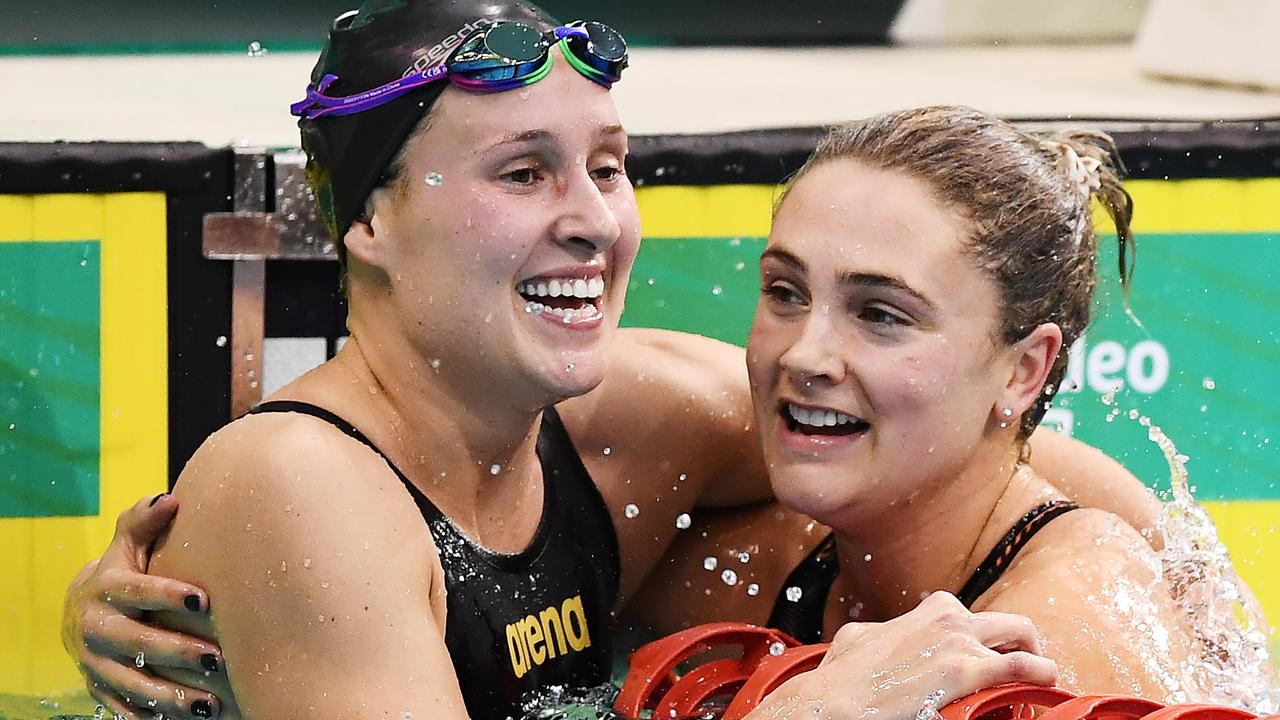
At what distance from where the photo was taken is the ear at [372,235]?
196 cm

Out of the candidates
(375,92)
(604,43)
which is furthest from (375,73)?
(604,43)

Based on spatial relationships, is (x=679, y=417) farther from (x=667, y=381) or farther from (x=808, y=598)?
(x=808, y=598)

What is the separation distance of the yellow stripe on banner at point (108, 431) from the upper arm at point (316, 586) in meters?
1.12

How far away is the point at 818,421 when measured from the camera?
2074 mm

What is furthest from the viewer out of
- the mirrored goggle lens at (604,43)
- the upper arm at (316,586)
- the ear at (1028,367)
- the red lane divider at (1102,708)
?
the ear at (1028,367)

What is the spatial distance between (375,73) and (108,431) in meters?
1.24

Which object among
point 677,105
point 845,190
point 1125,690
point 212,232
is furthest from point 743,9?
point 1125,690

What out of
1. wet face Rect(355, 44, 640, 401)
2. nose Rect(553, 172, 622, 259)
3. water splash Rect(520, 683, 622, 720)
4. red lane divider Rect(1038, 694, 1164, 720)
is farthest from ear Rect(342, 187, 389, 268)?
red lane divider Rect(1038, 694, 1164, 720)

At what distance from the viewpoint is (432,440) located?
2.02 m

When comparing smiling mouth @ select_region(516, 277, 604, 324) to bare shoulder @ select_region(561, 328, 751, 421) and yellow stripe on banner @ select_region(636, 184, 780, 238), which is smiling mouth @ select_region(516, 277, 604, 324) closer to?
bare shoulder @ select_region(561, 328, 751, 421)

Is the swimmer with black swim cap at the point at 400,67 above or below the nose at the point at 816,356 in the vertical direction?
above

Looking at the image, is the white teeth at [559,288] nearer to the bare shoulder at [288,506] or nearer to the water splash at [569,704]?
the bare shoulder at [288,506]

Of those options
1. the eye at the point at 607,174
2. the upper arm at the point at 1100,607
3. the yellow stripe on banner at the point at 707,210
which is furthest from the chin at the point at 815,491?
the yellow stripe on banner at the point at 707,210

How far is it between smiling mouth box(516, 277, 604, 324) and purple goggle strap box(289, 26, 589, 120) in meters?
0.24
